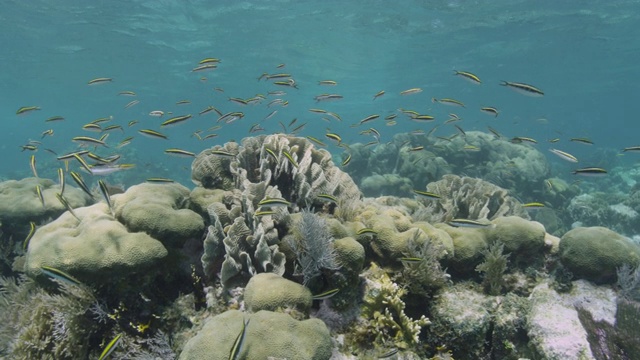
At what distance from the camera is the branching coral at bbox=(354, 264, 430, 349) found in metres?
3.92

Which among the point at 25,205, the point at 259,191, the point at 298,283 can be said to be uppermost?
the point at 259,191

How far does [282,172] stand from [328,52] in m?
37.0

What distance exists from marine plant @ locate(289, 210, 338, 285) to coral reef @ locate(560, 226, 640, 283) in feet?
12.3

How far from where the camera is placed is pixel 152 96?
60.5m

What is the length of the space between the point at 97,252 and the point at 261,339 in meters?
2.25

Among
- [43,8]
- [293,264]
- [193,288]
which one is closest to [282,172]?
[293,264]

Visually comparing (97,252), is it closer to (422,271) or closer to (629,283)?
(422,271)

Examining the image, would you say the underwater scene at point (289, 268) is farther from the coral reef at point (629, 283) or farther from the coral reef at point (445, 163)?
the coral reef at point (445, 163)

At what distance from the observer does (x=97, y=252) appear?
12.6 ft

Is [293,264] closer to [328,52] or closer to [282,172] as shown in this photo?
[282,172]

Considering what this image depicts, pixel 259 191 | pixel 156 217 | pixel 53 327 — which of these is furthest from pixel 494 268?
pixel 53 327

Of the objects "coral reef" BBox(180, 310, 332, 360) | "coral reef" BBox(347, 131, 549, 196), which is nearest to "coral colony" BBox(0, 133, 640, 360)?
"coral reef" BBox(180, 310, 332, 360)

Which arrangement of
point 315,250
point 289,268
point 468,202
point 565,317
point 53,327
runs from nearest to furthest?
point 53,327, point 315,250, point 565,317, point 289,268, point 468,202

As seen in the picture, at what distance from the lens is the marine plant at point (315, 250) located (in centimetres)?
395
